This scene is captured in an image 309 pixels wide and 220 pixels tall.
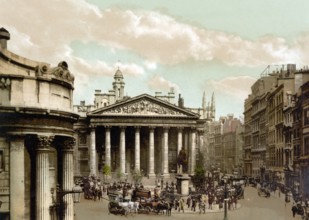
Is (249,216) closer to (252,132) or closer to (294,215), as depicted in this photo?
(294,215)

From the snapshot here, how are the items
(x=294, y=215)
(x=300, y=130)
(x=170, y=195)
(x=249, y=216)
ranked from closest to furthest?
(x=294, y=215) < (x=249, y=216) < (x=170, y=195) < (x=300, y=130)

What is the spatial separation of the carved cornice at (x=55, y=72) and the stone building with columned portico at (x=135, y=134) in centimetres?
6062

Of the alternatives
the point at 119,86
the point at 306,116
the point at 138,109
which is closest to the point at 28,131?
the point at 306,116

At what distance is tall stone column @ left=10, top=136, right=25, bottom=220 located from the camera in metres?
23.8

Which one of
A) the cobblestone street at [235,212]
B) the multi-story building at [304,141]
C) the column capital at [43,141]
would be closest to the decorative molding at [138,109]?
the cobblestone street at [235,212]

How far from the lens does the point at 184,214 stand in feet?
141

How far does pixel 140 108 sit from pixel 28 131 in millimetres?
64762

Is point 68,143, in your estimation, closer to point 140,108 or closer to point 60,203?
point 60,203

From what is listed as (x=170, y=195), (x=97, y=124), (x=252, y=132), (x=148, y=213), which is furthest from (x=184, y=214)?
(x=252, y=132)

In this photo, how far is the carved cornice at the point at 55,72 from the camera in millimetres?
25141

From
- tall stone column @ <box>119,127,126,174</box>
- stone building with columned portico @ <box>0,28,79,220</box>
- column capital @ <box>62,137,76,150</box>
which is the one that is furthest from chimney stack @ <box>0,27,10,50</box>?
tall stone column @ <box>119,127,126,174</box>

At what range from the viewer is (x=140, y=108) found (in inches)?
3499

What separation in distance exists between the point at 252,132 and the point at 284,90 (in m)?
29.6

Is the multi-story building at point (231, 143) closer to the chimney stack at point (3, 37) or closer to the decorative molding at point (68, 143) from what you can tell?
the decorative molding at point (68, 143)
